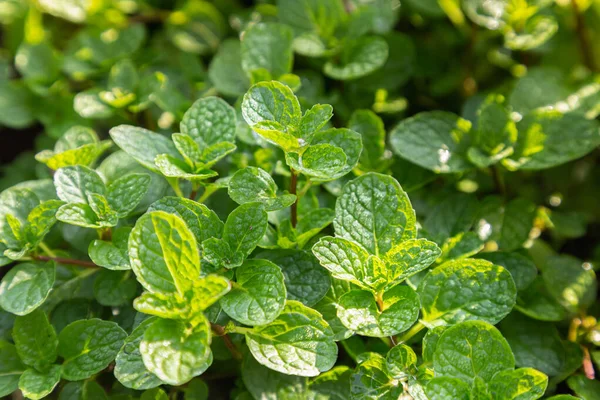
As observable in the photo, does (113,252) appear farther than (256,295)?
Yes

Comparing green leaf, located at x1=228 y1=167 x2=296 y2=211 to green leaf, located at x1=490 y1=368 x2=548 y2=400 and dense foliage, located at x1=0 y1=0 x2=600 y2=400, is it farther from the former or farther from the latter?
green leaf, located at x1=490 y1=368 x2=548 y2=400

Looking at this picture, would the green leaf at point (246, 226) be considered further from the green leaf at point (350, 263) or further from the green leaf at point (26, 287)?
the green leaf at point (26, 287)

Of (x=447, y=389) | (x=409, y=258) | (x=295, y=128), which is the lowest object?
(x=447, y=389)

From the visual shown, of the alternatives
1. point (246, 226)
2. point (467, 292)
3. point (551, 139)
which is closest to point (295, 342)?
point (246, 226)

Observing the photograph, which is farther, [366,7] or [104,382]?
[366,7]

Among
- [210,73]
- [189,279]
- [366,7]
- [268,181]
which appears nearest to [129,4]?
[210,73]

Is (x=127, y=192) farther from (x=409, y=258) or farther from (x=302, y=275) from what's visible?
(x=409, y=258)

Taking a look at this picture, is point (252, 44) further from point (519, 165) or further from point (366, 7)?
point (519, 165)

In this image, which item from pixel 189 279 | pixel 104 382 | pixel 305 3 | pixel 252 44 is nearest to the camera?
pixel 189 279
